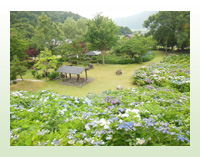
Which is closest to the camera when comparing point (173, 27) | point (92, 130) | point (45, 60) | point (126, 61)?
point (92, 130)

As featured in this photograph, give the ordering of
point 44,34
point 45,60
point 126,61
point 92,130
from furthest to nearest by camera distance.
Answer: point 126,61 < point 44,34 < point 45,60 < point 92,130

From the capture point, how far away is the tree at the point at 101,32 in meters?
19.1

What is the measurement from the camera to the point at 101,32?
1906cm

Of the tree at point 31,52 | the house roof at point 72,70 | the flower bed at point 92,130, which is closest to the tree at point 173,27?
the house roof at point 72,70

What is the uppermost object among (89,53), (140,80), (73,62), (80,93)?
(89,53)

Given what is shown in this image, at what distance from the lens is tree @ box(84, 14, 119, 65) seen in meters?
19.1

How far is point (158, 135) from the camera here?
249 centimetres

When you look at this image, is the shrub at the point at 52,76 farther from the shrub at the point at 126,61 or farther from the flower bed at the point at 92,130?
the shrub at the point at 126,61

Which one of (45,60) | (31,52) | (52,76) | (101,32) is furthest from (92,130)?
(31,52)

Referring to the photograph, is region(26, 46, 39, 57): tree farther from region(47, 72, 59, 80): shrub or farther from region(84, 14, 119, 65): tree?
region(84, 14, 119, 65): tree

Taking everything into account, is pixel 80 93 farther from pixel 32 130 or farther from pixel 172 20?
pixel 172 20

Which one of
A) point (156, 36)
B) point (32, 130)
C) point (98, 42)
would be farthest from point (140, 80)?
point (156, 36)

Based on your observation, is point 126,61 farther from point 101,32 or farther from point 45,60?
point 45,60

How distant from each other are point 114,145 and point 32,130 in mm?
1603
